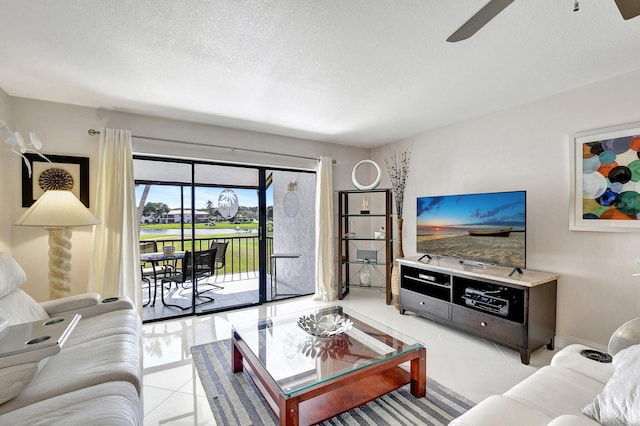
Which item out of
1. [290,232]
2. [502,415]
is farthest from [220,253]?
[502,415]

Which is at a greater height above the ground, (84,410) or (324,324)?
(84,410)

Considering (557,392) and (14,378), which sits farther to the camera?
(557,392)

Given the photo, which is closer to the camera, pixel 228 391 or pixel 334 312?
pixel 228 391

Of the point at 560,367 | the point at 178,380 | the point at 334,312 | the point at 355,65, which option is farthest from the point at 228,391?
the point at 355,65

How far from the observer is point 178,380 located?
2.13m

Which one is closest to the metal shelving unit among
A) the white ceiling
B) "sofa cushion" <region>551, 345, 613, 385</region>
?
the white ceiling

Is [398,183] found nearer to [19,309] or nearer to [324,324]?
[324,324]

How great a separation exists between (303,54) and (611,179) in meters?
2.65

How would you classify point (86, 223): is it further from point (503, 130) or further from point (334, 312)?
point (503, 130)

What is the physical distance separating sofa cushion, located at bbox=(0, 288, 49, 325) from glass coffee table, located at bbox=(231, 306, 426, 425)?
1.31 m

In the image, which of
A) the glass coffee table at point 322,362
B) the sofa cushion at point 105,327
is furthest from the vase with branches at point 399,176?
the sofa cushion at point 105,327

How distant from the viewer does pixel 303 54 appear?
6.39 feet

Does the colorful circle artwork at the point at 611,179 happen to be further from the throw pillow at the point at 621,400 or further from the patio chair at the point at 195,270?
the patio chair at the point at 195,270

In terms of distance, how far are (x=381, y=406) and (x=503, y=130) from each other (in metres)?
2.89
